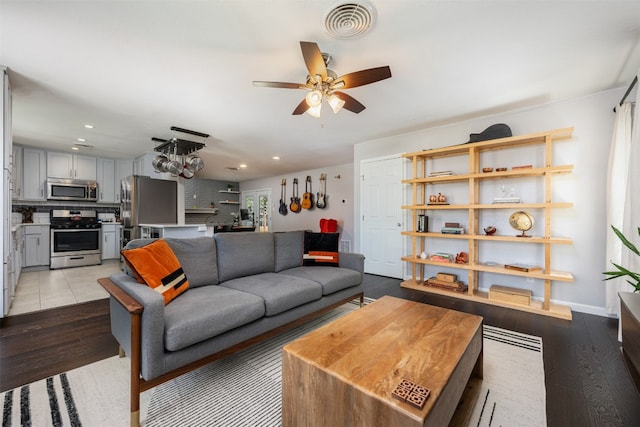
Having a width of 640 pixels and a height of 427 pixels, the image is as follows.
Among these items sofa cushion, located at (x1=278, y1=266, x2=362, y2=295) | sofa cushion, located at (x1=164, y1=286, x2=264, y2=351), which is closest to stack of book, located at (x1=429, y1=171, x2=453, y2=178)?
sofa cushion, located at (x1=278, y1=266, x2=362, y2=295)

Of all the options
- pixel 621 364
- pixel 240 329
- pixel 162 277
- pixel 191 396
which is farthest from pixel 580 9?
pixel 191 396

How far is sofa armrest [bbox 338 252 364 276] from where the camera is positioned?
2.95m

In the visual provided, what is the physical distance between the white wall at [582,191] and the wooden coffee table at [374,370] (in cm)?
236

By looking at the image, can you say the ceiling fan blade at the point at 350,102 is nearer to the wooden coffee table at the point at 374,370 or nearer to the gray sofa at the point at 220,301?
the gray sofa at the point at 220,301

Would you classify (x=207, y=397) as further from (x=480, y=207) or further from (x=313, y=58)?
(x=480, y=207)

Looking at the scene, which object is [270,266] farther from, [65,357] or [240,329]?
[65,357]

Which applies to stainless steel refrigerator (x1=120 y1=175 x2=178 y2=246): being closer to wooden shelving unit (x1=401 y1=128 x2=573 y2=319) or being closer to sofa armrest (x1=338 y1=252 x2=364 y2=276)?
sofa armrest (x1=338 y1=252 x2=364 y2=276)

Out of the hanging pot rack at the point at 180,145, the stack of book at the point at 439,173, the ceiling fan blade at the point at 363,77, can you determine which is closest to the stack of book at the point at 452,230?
the stack of book at the point at 439,173

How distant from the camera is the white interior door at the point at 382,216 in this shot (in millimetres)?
4367

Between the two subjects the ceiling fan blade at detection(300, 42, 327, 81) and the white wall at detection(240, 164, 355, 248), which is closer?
the ceiling fan blade at detection(300, 42, 327, 81)

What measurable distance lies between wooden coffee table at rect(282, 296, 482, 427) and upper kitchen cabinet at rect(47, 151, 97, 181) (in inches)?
271

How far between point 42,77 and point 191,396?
3.24 m

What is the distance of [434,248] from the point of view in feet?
13.1

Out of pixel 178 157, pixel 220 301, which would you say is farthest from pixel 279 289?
pixel 178 157
